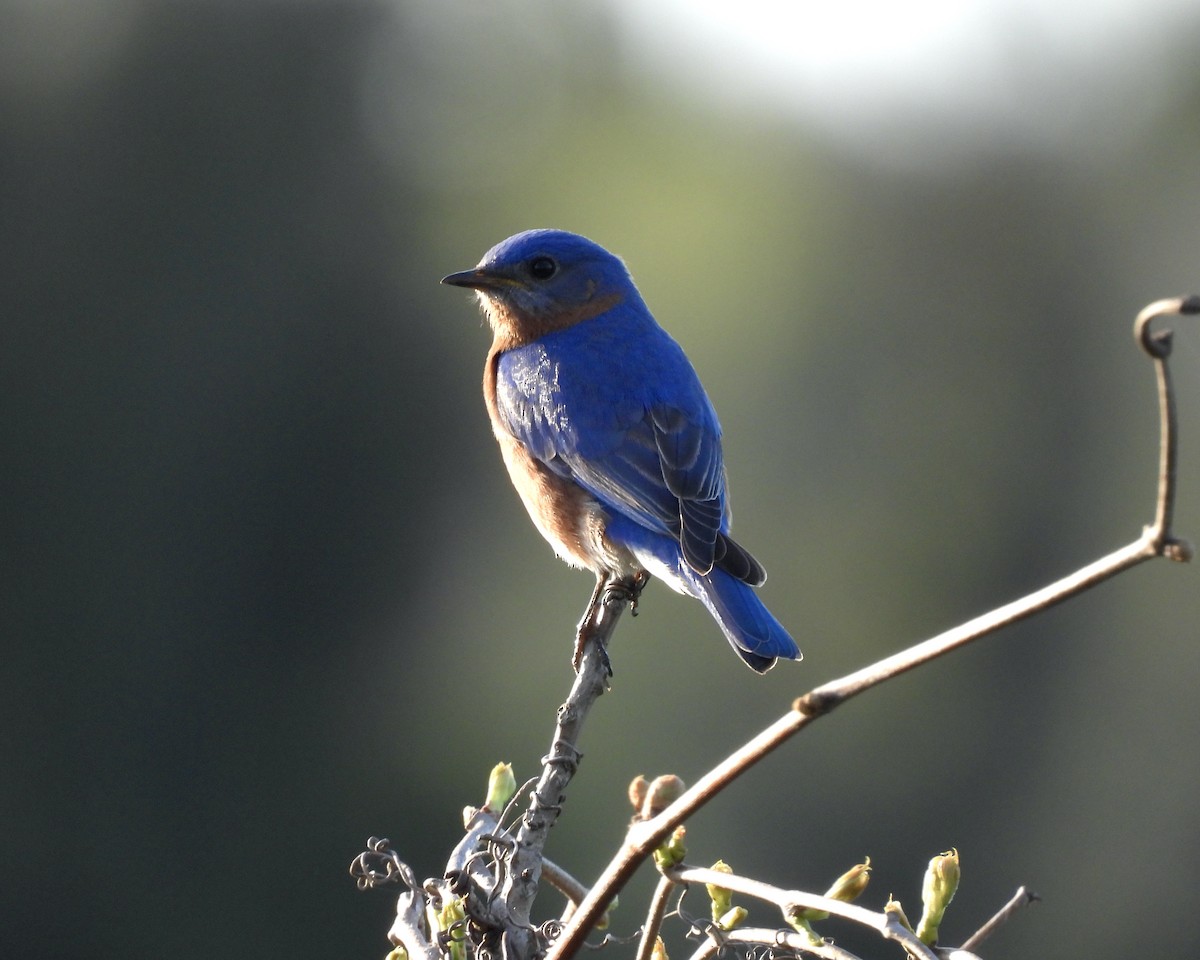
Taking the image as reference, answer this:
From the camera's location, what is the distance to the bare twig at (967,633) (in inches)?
52.9

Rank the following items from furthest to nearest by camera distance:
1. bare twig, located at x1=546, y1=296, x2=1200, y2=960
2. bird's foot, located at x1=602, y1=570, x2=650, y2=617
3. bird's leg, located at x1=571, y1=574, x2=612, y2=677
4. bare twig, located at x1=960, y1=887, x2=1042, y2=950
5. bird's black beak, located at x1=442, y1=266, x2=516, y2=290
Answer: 1. bird's black beak, located at x1=442, y1=266, x2=516, y2=290
2. bird's foot, located at x1=602, y1=570, x2=650, y2=617
3. bird's leg, located at x1=571, y1=574, x2=612, y2=677
4. bare twig, located at x1=960, y1=887, x2=1042, y2=950
5. bare twig, located at x1=546, y1=296, x2=1200, y2=960

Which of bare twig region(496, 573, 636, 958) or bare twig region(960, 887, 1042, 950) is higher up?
bare twig region(496, 573, 636, 958)

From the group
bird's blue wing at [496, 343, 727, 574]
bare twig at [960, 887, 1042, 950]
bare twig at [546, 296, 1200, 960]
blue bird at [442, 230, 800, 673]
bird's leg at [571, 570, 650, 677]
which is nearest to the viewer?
bare twig at [546, 296, 1200, 960]

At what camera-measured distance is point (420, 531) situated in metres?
25.3

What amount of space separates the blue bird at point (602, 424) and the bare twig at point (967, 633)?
2.14 meters

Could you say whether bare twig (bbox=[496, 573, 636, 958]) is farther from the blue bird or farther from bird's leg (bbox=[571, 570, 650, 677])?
the blue bird

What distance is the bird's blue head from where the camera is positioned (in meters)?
5.20

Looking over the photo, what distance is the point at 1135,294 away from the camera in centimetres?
3188

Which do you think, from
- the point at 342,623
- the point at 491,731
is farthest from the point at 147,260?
the point at 491,731

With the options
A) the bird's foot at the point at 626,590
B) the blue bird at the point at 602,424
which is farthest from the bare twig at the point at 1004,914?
the blue bird at the point at 602,424

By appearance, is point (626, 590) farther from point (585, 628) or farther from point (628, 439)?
point (628, 439)

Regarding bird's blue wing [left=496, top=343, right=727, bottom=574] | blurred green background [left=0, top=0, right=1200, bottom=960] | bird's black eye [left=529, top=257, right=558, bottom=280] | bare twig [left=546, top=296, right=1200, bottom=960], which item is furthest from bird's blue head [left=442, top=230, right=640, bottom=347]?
blurred green background [left=0, top=0, right=1200, bottom=960]

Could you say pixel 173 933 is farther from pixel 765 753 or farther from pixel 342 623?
pixel 765 753

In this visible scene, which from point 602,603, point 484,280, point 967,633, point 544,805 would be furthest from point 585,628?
point 967,633
